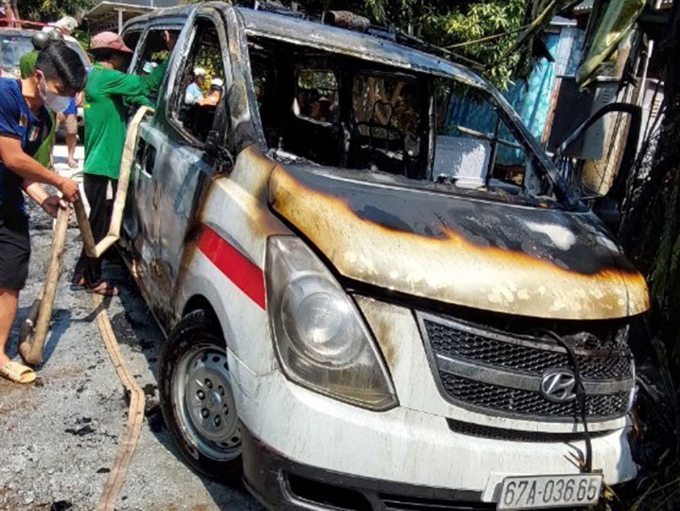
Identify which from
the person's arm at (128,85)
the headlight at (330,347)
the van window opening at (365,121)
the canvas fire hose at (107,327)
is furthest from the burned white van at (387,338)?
the person's arm at (128,85)

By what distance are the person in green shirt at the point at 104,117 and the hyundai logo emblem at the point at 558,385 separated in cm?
328

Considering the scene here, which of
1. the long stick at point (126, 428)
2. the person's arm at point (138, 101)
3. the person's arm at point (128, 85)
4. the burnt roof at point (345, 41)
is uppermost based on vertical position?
the burnt roof at point (345, 41)

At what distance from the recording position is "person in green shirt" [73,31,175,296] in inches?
171

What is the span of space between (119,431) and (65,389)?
550 mm

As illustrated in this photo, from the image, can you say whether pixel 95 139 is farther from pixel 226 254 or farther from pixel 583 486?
pixel 583 486

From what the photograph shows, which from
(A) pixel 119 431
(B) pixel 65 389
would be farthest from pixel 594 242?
(B) pixel 65 389

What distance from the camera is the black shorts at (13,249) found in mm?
3346

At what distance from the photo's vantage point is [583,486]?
6.99 feet

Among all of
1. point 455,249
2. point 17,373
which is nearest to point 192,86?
point 17,373

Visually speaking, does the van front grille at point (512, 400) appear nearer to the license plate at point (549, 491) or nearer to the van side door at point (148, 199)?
the license plate at point (549, 491)

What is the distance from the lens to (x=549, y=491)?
6.80 feet

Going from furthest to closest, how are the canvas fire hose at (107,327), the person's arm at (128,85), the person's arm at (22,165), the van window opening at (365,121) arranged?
the person's arm at (128,85), the van window opening at (365,121), the person's arm at (22,165), the canvas fire hose at (107,327)

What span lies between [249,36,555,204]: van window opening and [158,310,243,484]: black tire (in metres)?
1.57

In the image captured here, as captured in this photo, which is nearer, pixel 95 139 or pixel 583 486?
pixel 583 486
